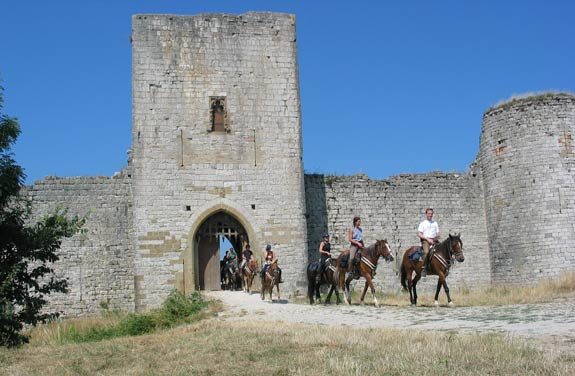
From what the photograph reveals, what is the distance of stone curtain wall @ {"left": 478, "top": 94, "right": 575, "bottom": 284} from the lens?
2261cm

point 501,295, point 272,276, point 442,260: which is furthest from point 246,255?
point 501,295

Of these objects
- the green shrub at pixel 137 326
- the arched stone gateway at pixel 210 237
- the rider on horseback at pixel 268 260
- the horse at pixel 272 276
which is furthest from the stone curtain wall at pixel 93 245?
the green shrub at pixel 137 326

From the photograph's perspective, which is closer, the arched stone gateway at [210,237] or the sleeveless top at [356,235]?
the sleeveless top at [356,235]

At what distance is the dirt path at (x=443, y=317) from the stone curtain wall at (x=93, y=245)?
4164mm

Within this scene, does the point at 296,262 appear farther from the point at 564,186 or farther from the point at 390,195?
the point at 564,186

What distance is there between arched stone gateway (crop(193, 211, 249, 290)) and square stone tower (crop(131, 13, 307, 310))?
3cm

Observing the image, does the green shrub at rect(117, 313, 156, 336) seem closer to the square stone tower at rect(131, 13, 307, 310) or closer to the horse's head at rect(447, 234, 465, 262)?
the square stone tower at rect(131, 13, 307, 310)

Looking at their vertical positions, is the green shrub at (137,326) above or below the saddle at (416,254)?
below

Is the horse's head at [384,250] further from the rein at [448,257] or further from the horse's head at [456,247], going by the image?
the horse's head at [456,247]

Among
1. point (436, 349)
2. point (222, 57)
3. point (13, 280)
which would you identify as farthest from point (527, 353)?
point (222, 57)

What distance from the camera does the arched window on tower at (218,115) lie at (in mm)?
20891

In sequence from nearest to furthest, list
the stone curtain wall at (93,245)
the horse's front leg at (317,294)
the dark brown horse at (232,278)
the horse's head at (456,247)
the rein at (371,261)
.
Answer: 1. the horse's head at (456,247)
2. the rein at (371,261)
3. the horse's front leg at (317,294)
4. the stone curtain wall at (93,245)
5. the dark brown horse at (232,278)

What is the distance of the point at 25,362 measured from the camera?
10.6m

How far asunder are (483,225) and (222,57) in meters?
9.77
